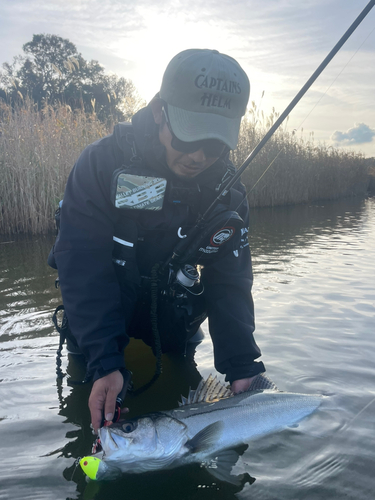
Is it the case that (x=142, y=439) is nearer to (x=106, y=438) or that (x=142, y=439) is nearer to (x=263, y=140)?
(x=106, y=438)

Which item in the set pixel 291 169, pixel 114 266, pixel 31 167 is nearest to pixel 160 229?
pixel 114 266

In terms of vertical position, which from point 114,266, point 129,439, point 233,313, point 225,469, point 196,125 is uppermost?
point 196,125

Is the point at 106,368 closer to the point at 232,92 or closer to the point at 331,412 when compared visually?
the point at 331,412

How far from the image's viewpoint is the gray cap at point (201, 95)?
2.04m

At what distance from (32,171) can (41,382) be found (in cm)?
550

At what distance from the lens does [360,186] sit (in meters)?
20.9

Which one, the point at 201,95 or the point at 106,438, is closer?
the point at 106,438

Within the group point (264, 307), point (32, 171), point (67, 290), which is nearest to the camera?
point (67, 290)

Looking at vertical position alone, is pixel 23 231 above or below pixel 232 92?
below

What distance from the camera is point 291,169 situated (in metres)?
14.8

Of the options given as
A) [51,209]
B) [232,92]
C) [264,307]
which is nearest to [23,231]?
[51,209]

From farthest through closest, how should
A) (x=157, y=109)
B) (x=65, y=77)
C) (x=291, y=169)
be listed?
(x=65, y=77), (x=291, y=169), (x=157, y=109)

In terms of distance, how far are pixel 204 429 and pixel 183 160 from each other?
128 cm

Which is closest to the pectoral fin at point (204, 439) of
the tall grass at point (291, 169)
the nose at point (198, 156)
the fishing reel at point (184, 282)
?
the fishing reel at point (184, 282)
